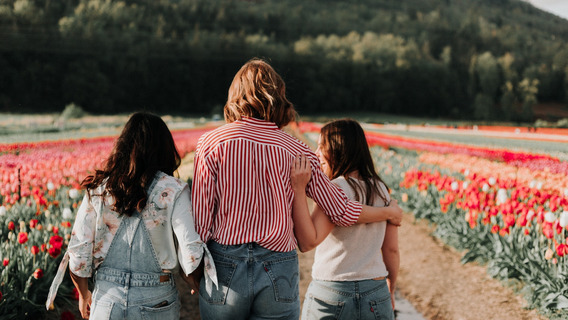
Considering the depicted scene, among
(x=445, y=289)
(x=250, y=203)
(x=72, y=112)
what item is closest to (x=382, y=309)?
(x=250, y=203)

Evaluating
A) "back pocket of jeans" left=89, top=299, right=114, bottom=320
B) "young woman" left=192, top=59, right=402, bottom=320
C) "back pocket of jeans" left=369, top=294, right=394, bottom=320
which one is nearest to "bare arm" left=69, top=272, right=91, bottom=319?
"back pocket of jeans" left=89, top=299, right=114, bottom=320

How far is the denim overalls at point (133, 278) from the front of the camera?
183 centimetres

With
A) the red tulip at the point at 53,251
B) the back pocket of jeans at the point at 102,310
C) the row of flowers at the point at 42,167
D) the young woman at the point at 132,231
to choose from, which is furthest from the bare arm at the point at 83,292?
the row of flowers at the point at 42,167

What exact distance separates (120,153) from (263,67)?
2.30ft

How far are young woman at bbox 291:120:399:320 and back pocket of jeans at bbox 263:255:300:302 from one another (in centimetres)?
17

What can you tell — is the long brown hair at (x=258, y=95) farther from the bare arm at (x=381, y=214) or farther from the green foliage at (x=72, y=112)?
the green foliage at (x=72, y=112)

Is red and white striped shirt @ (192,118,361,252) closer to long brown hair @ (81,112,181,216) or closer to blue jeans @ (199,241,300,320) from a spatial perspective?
blue jeans @ (199,241,300,320)

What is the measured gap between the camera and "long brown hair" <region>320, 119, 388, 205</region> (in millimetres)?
2074

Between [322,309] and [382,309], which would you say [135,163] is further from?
[382,309]

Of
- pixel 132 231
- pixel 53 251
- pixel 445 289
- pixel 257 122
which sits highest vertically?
pixel 257 122

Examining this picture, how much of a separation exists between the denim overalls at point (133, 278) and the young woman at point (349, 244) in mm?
604

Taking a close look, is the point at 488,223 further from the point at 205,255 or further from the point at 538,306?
the point at 205,255

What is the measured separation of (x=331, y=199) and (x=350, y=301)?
18.0 inches

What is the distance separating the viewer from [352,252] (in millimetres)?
2057
